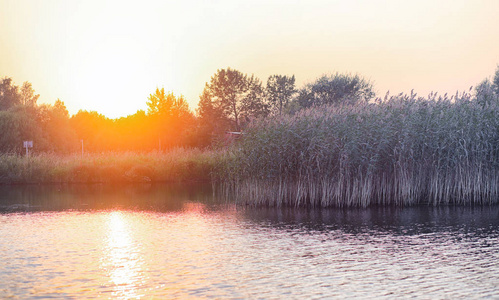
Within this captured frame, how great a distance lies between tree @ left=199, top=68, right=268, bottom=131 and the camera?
71250 millimetres

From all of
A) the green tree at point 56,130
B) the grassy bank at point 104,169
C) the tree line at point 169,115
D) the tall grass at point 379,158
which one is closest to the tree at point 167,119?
the tree line at point 169,115

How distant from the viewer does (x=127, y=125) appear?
279 ft

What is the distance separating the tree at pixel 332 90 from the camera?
177 ft

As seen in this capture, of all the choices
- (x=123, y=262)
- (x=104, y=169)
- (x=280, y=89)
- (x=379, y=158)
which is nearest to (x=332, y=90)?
(x=280, y=89)

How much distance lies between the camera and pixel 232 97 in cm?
7188

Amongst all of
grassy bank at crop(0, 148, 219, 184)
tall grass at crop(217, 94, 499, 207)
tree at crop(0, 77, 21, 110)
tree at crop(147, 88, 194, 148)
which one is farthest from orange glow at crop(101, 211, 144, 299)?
tree at crop(0, 77, 21, 110)

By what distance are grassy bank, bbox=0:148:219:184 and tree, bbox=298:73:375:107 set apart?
73.5 ft

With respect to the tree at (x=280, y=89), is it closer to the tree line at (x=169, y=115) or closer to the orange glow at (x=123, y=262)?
the tree line at (x=169, y=115)

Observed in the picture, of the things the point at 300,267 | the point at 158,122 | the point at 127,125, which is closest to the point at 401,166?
the point at 300,267

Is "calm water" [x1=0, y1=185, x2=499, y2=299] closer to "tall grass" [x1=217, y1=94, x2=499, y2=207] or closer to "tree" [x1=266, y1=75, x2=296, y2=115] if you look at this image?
"tall grass" [x1=217, y1=94, x2=499, y2=207]

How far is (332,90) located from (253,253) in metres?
45.6

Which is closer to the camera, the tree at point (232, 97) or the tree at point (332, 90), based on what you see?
the tree at point (332, 90)

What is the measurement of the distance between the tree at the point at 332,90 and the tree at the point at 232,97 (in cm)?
1600

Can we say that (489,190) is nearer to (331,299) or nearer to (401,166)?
(401,166)
